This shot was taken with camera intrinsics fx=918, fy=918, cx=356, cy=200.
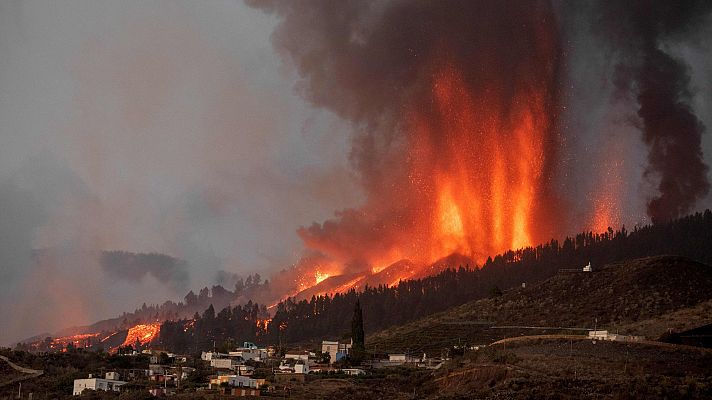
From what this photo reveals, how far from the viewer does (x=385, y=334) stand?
164125 mm

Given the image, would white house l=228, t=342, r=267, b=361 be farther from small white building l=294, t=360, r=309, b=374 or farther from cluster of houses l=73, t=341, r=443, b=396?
small white building l=294, t=360, r=309, b=374

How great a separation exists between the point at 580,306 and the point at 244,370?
55680 mm

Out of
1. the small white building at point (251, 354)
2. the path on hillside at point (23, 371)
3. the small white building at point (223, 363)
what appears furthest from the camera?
the small white building at point (251, 354)

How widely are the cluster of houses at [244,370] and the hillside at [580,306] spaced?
15381mm

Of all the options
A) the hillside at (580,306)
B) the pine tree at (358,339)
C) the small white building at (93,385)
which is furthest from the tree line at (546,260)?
the small white building at (93,385)

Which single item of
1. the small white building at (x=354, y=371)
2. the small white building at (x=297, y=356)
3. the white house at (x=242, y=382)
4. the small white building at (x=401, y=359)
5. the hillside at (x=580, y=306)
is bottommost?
the white house at (x=242, y=382)

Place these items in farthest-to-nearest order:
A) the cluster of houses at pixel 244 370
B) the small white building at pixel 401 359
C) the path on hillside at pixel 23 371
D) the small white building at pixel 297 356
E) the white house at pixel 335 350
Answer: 1. the white house at pixel 335 350
2. the small white building at pixel 297 356
3. the small white building at pixel 401 359
4. the path on hillside at pixel 23 371
5. the cluster of houses at pixel 244 370

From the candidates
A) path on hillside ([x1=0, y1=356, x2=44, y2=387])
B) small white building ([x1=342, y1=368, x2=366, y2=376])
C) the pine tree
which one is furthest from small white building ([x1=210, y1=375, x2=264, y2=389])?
path on hillside ([x1=0, y1=356, x2=44, y2=387])

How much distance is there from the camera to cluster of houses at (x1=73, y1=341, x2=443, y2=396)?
98750mm

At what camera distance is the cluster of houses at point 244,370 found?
9875cm

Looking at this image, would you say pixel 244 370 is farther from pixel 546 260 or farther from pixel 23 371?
pixel 546 260

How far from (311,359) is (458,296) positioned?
6866 cm

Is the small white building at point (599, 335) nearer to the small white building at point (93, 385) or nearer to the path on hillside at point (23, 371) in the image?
the small white building at point (93, 385)

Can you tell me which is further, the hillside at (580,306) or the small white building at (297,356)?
the hillside at (580,306)
